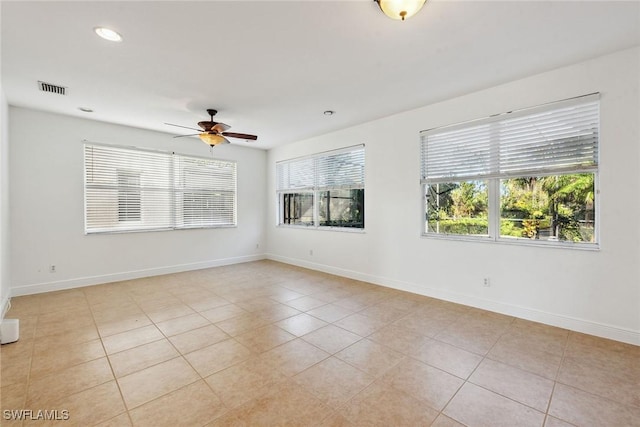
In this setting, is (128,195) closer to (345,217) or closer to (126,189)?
(126,189)

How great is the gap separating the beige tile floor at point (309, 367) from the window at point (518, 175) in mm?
1114

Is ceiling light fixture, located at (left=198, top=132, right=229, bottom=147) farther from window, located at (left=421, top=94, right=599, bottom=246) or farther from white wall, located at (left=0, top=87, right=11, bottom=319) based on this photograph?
window, located at (left=421, top=94, right=599, bottom=246)

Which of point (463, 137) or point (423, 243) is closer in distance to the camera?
point (463, 137)

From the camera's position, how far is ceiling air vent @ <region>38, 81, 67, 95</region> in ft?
11.0

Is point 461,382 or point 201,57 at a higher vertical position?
point 201,57

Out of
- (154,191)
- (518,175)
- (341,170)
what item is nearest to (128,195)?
(154,191)

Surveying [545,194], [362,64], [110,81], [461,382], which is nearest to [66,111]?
[110,81]

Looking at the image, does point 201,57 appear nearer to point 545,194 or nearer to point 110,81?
point 110,81

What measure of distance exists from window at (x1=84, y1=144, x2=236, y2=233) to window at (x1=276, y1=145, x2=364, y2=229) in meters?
1.25

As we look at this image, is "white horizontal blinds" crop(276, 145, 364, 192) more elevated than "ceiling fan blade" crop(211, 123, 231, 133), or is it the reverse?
"ceiling fan blade" crop(211, 123, 231, 133)

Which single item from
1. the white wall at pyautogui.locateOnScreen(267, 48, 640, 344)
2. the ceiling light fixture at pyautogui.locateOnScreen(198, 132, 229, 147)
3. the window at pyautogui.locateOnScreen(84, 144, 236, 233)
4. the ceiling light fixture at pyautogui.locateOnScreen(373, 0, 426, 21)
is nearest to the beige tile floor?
the white wall at pyautogui.locateOnScreen(267, 48, 640, 344)

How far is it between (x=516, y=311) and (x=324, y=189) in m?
3.73

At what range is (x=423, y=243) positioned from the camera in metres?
4.17

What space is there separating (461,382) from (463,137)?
9.78 feet
